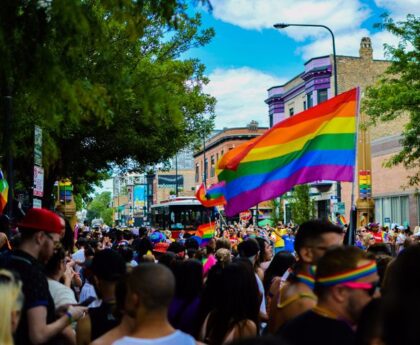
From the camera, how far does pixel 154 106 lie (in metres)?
5.07

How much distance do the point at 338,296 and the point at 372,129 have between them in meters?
44.4

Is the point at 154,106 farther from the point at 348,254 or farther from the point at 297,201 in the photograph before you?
the point at 297,201

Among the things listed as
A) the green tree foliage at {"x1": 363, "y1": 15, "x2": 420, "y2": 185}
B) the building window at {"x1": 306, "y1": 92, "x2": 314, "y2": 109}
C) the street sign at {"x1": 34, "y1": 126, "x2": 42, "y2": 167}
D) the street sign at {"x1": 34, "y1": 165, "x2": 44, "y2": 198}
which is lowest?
the street sign at {"x1": 34, "y1": 165, "x2": 44, "y2": 198}

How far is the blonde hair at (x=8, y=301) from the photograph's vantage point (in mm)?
3133

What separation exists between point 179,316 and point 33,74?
2.32 metres

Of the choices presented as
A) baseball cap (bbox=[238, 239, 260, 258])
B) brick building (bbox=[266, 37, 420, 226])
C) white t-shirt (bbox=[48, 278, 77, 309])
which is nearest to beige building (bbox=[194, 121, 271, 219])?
brick building (bbox=[266, 37, 420, 226])

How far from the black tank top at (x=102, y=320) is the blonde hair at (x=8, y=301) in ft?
4.82

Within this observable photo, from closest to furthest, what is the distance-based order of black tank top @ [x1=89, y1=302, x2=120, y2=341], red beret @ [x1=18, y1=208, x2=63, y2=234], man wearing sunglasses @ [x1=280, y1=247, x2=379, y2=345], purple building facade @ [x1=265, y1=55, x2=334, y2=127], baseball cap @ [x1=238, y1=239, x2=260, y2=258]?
1. man wearing sunglasses @ [x1=280, y1=247, x2=379, y2=345]
2. black tank top @ [x1=89, y1=302, x2=120, y2=341]
3. red beret @ [x1=18, y1=208, x2=63, y2=234]
4. baseball cap @ [x1=238, y1=239, x2=260, y2=258]
5. purple building facade @ [x1=265, y1=55, x2=334, y2=127]

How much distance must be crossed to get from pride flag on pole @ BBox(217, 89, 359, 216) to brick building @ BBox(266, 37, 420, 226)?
90.8 ft

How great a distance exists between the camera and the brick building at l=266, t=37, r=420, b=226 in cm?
3956

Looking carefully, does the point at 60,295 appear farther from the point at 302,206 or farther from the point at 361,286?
the point at 302,206

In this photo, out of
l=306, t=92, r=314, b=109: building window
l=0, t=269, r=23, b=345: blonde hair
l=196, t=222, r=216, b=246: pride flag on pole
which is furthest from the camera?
l=306, t=92, r=314, b=109: building window

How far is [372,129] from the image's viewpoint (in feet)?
152

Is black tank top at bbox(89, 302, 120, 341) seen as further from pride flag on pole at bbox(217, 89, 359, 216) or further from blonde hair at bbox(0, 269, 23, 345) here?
pride flag on pole at bbox(217, 89, 359, 216)
